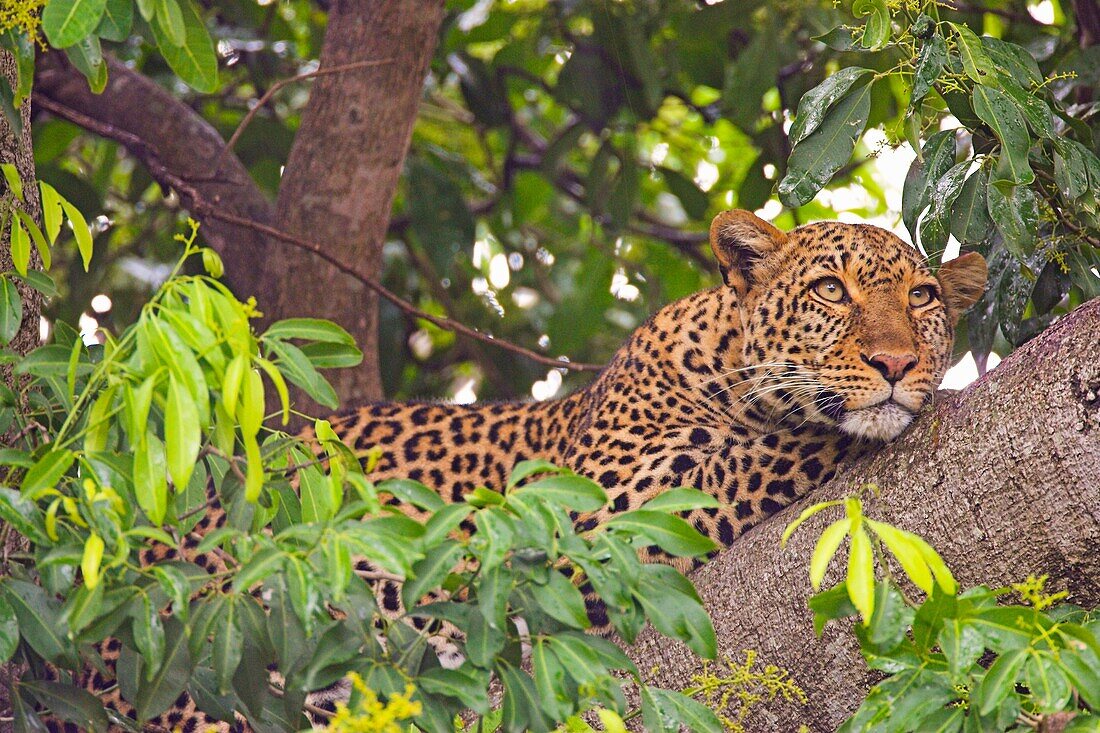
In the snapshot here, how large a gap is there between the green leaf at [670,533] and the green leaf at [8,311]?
1482 mm

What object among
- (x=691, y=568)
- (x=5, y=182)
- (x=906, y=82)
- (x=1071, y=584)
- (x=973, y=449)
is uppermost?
(x=906, y=82)

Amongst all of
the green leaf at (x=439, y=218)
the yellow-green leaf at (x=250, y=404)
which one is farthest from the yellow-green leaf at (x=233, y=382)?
the green leaf at (x=439, y=218)

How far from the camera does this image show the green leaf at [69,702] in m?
3.13

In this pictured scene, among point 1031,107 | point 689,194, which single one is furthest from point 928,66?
point 689,194

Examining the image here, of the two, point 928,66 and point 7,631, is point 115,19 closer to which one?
point 7,631

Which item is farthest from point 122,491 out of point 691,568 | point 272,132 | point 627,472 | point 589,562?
point 272,132

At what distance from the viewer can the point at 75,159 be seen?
9.00 metres

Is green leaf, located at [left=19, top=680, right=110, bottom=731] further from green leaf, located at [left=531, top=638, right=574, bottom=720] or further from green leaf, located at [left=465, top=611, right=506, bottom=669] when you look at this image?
green leaf, located at [left=531, top=638, right=574, bottom=720]

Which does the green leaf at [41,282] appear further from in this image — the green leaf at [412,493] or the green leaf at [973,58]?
the green leaf at [973,58]

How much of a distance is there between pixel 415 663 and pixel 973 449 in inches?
57.2

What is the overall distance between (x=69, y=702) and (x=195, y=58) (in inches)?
61.2

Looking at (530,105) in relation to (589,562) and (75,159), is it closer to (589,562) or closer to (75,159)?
(75,159)

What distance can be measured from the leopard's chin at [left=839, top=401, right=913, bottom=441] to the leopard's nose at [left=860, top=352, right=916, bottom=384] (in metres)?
0.12

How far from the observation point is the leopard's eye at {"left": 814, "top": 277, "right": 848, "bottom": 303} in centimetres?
498
